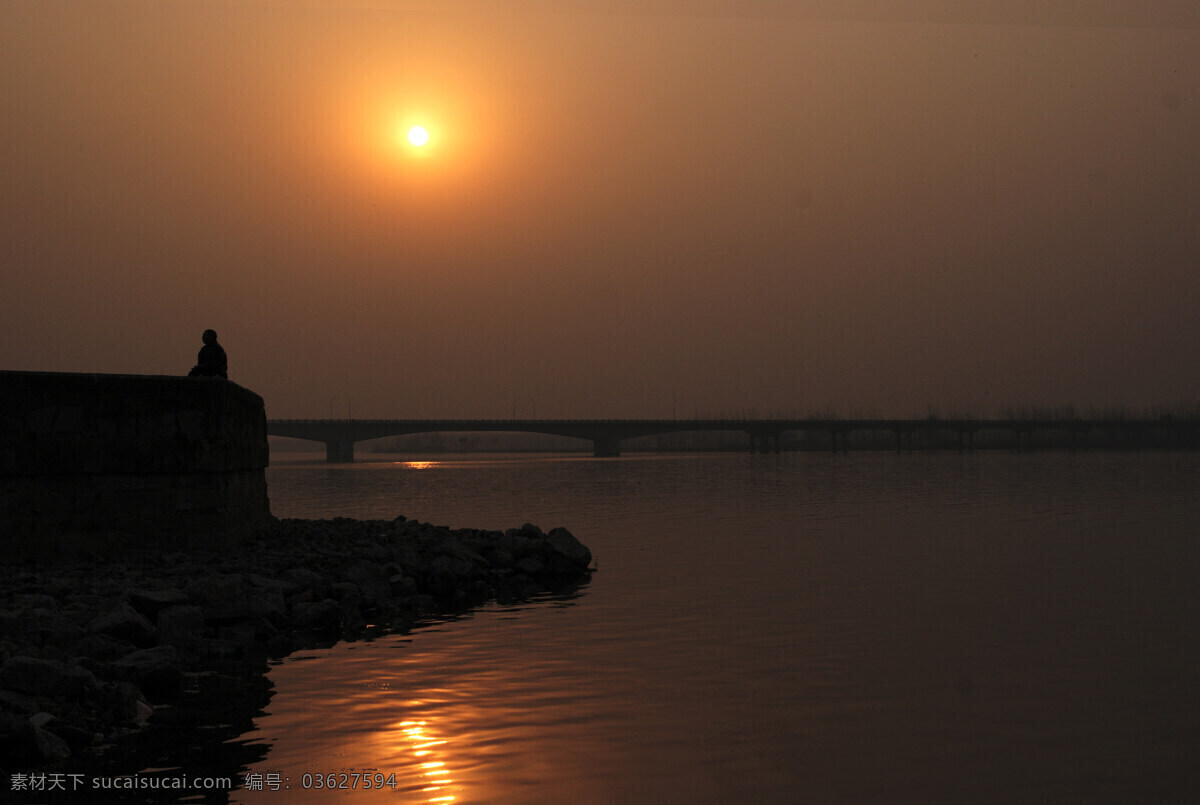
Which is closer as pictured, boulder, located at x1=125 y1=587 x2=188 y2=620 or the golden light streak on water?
the golden light streak on water

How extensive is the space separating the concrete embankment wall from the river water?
5.31 m

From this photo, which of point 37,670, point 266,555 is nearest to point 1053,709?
point 37,670

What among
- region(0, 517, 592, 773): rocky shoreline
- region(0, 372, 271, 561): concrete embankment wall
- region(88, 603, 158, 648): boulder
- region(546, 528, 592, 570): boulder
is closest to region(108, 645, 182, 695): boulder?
region(0, 517, 592, 773): rocky shoreline

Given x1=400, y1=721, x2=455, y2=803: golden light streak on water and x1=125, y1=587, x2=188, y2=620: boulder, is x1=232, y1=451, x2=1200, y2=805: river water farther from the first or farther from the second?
x1=125, y1=587, x2=188, y2=620: boulder

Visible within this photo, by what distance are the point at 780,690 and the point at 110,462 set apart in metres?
12.2

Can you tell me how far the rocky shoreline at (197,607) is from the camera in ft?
37.9

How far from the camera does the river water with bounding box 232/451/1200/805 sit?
10047 mm

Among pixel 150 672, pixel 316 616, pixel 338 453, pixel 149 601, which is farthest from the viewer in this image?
pixel 338 453

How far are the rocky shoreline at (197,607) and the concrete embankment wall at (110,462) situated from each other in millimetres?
556

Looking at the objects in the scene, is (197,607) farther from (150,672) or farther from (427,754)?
(427,754)

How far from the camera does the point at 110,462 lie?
19.6 meters

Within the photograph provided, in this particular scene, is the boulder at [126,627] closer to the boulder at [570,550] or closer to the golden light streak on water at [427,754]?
the golden light streak on water at [427,754]

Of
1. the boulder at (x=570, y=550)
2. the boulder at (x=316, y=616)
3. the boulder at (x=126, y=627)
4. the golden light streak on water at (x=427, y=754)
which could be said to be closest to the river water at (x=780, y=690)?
the golden light streak on water at (x=427, y=754)

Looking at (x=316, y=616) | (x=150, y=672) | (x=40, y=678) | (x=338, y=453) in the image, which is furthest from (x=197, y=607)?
(x=338, y=453)
